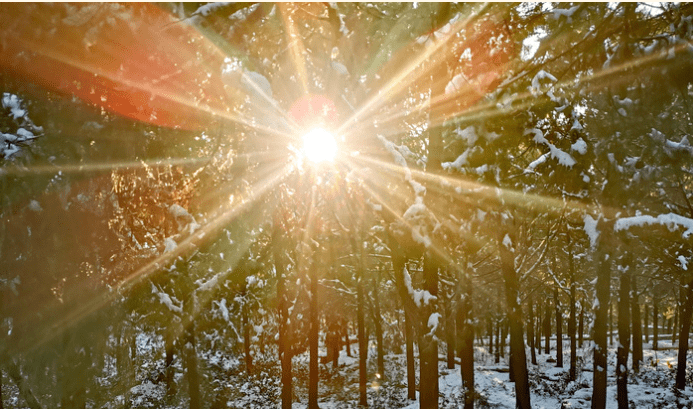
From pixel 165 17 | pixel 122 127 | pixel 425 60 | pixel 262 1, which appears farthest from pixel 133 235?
pixel 425 60

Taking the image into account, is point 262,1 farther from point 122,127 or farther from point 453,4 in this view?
point 453,4

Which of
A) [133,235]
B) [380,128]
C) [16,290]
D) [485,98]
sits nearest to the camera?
[16,290]

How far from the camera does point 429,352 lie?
23.7 feet

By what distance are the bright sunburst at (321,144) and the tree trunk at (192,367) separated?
458 centimetres

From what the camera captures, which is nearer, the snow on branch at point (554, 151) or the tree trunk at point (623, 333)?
the snow on branch at point (554, 151)

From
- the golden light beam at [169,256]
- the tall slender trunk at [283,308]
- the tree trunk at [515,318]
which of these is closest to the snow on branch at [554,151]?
the tree trunk at [515,318]

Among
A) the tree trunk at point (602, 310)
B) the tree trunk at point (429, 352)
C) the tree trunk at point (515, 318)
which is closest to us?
the tree trunk at point (429, 352)

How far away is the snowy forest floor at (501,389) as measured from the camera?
1588 cm

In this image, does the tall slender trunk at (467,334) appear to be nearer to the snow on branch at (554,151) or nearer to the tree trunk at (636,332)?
the snow on branch at (554,151)

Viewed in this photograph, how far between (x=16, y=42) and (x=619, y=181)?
9065 mm

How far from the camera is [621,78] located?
19.6 feet

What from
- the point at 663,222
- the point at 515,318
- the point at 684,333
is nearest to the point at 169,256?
the point at 515,318

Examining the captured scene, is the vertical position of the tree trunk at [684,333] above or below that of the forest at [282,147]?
below

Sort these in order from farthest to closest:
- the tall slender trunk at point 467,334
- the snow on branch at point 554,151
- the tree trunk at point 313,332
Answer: the tree trunk at point 313,332, the tall slender trunk at point 467,334, the snow on branch at point 554,151
